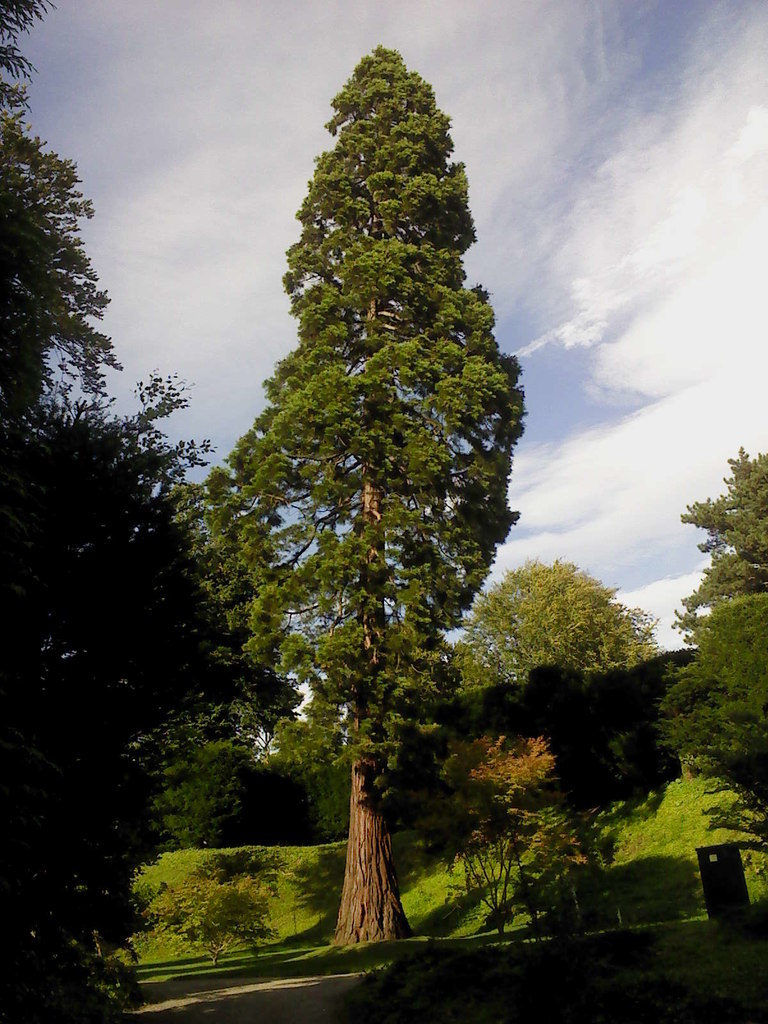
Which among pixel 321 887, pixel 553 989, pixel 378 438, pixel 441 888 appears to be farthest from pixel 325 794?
pixel 553 989

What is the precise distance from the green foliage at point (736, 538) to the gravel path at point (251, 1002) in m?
22.1

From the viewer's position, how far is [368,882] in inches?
550

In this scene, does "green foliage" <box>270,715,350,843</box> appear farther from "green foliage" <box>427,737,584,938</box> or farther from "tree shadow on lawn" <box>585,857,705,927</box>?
"green foliage" <box>427,737,584,938</box>

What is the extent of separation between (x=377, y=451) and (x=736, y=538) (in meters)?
19.8

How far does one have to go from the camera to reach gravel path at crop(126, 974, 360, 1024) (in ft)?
26.2

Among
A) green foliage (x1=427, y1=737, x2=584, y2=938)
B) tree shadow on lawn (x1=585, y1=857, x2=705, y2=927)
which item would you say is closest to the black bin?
green foliage (x1=427, y1=737, x2=584, y2=938)

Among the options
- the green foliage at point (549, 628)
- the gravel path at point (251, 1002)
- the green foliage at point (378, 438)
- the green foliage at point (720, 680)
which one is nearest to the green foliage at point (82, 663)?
the gravel path at point (251, 1002)

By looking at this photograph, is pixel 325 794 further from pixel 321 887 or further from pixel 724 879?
pixel 724 879

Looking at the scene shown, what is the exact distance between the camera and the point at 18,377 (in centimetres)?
720

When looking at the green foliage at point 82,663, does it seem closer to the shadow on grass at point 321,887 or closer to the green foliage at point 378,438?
the green foliage at point 378,438

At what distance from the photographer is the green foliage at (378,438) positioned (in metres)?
14.2

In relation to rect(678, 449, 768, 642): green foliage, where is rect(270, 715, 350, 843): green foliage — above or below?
below

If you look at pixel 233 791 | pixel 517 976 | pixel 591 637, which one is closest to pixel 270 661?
pixel 517 976

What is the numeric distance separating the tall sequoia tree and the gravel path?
372 cm
